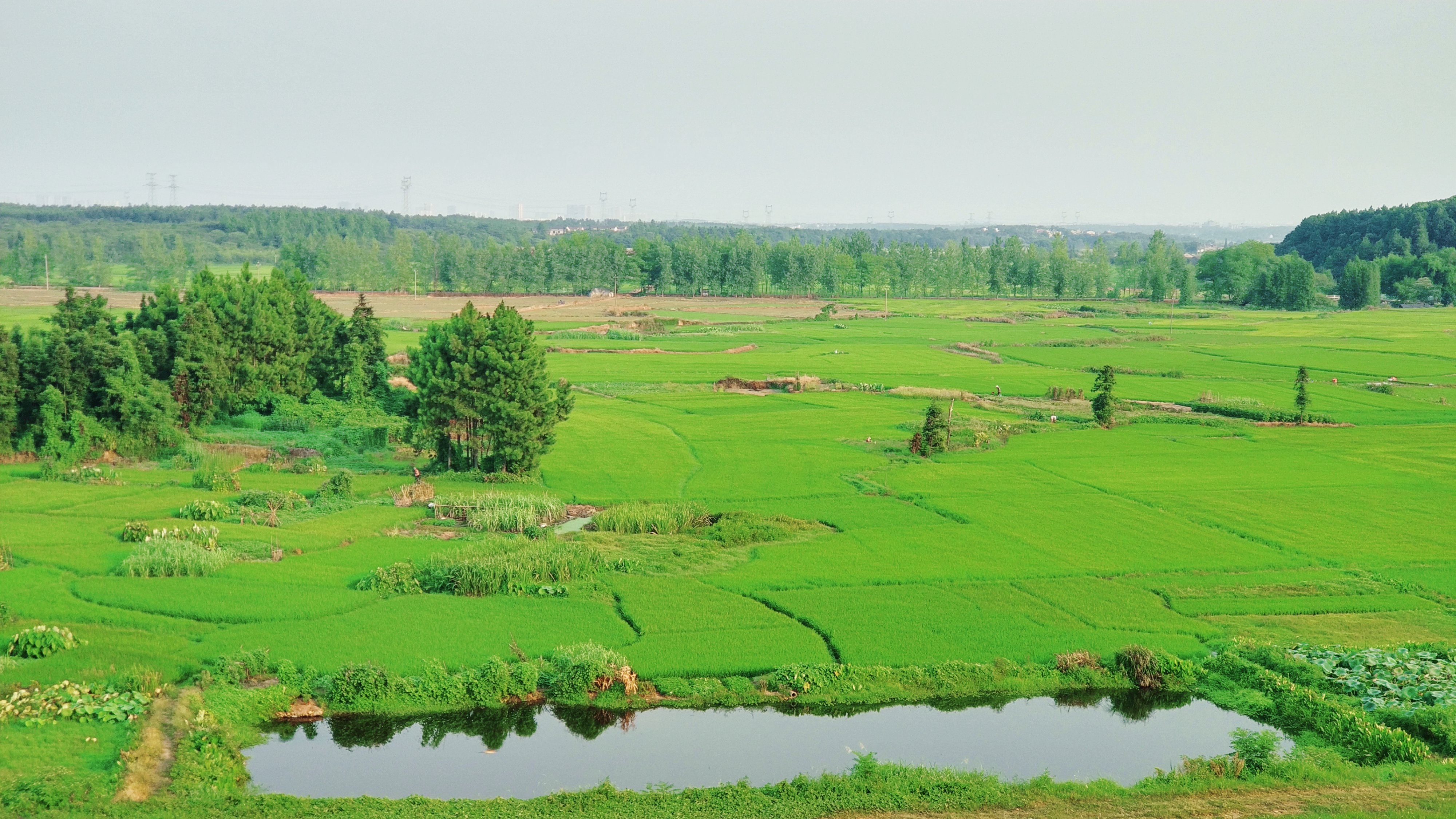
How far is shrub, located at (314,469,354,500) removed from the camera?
34.3 metres

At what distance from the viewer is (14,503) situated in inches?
1283

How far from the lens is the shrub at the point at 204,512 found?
30.9 metres

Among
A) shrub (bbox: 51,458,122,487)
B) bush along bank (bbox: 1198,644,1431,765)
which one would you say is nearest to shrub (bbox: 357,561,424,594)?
shrub (bbox: 51,458,122,487)

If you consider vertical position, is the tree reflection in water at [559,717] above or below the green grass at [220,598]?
below

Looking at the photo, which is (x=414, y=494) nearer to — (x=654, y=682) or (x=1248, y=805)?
(x=654, y=682)

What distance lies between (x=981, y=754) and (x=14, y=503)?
2972 centimetres

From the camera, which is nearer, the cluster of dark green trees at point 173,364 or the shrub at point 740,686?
the shrub at point 740,686

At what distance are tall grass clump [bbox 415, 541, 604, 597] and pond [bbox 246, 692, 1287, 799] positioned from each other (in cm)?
599

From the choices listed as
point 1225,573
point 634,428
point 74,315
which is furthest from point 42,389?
point 1225,573

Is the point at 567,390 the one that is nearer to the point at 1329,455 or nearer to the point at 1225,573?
the point at 1225,573

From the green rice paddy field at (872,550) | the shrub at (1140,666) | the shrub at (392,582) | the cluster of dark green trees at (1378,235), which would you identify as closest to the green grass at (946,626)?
the green rice paddy field at (872,550)

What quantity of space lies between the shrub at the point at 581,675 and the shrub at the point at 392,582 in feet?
20.1

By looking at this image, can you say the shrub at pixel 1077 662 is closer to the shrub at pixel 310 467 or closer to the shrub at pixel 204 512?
the shrub at pixel 204 512

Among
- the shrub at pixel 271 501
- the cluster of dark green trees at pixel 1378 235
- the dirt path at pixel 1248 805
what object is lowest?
the dirt path at pixel 1248 805
